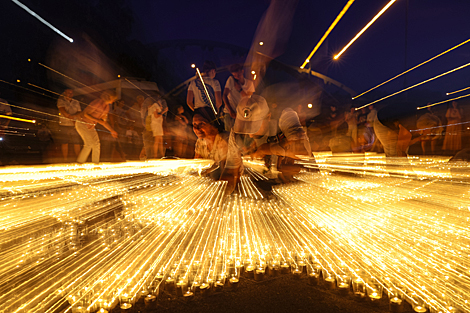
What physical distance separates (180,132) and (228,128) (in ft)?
16.5

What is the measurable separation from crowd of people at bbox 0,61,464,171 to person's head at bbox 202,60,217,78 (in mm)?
24

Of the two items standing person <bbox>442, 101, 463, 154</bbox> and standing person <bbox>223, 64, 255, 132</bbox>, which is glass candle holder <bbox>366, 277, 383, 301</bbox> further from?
standing person <bbox>442, 101, 463, 154</bbox>

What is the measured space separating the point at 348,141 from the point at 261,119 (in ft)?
24.0

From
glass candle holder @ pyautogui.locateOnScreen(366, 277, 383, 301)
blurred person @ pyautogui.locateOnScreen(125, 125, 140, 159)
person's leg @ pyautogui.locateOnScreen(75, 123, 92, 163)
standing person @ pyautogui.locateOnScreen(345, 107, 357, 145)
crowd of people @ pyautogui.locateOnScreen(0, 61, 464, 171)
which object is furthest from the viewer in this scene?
standing person @ pyautogui.locateOnScreen(345, 107, 357, 145)

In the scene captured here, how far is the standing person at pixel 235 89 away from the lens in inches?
202

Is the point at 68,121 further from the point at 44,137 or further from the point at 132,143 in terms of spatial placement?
the point at 132,143

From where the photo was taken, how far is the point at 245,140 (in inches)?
203

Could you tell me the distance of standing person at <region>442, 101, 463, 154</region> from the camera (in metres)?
9.20

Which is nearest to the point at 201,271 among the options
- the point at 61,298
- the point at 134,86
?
the point at 61,298

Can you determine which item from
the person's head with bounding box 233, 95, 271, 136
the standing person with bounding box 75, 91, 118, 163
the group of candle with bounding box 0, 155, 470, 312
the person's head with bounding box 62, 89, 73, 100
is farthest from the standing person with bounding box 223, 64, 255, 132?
the person's head with bounding box 62, 89, 73, 100

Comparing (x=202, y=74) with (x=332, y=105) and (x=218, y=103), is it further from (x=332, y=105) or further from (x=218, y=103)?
(x=332, y=105)

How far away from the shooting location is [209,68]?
691 cm

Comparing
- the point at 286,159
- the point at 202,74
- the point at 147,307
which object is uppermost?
the point at 202,74

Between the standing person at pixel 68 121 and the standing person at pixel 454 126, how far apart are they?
1125 cm
